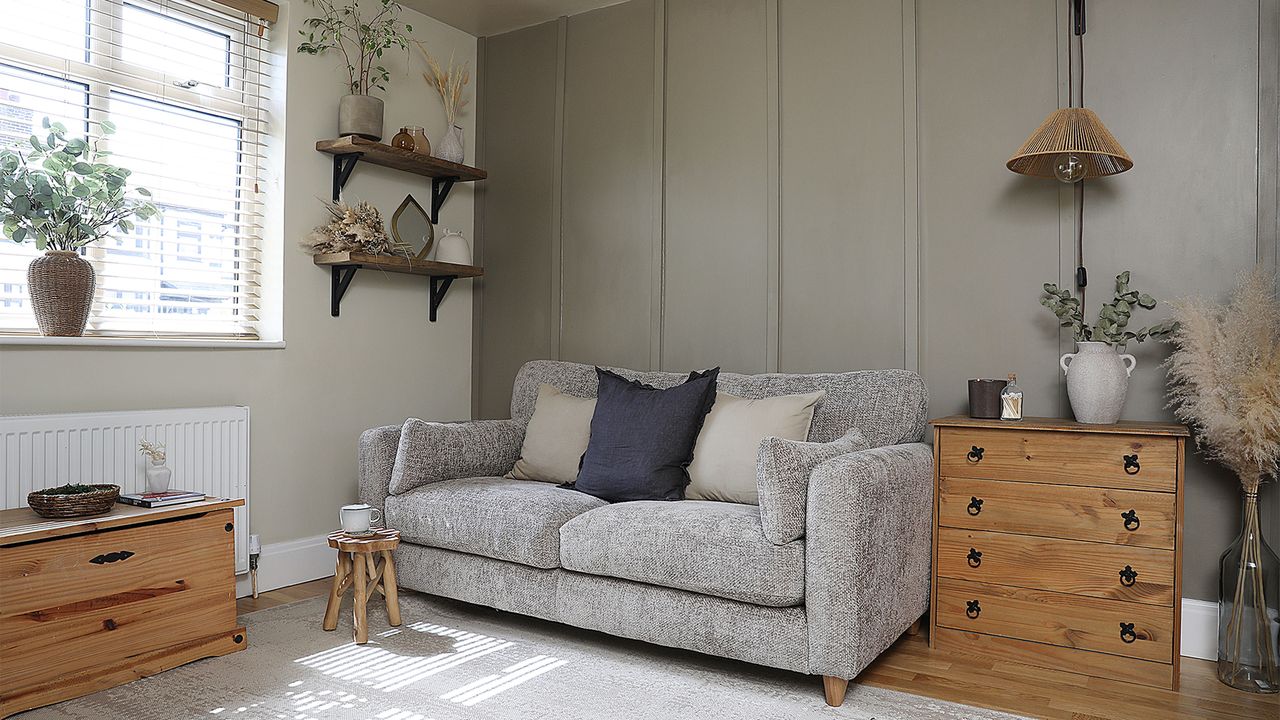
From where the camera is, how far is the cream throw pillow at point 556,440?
3.35 meters

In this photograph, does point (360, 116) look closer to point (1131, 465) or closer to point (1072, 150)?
point (1072, 150)

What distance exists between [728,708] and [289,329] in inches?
91.3

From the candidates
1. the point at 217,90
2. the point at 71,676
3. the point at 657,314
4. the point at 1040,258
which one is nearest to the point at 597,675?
the point at 71,676

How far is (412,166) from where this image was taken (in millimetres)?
3955

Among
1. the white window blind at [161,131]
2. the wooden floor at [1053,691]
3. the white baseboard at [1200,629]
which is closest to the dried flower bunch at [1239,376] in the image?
the white baseboard at [1200,629]

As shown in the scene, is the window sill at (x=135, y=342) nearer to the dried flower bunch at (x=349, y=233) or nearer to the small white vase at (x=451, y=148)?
the dried flower bunch at (x=349, y=233)

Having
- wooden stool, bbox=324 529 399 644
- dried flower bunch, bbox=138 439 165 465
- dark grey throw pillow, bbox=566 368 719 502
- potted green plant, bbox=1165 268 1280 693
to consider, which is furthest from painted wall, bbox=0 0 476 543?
potted green plant, bbox=1165 268 1280 693

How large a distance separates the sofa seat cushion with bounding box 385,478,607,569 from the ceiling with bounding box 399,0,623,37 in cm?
223

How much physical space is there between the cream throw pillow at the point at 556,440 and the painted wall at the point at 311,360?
88cm

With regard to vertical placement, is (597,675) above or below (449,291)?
below

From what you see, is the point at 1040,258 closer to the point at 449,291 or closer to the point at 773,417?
the point at 773,417

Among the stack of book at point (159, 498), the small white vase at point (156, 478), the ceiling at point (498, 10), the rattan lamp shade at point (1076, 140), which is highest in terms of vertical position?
the ceiling at point (498, 10)

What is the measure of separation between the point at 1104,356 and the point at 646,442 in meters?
1.44

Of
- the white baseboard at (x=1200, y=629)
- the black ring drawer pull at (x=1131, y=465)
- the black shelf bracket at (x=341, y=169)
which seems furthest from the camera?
the black shelf bracket at (x=341, y=169)
